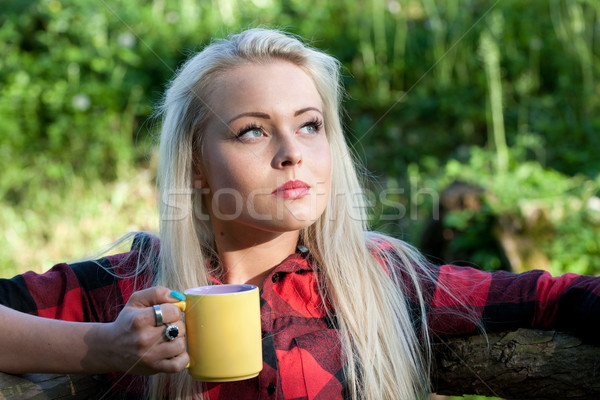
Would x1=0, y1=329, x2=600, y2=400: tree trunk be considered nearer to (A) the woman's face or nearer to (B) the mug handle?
(B) the mug handle

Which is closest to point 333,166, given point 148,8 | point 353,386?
point 353,386

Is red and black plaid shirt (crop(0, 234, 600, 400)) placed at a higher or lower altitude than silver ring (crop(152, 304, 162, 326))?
lower

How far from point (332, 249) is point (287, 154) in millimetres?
388

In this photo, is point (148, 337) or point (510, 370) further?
point (510, 370)

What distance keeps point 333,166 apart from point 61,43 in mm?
5844

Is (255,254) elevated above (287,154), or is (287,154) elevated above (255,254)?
(287,154)

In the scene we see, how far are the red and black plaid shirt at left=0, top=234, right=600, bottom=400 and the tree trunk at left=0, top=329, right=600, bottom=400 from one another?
0.04 meters

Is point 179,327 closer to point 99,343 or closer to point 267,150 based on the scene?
point 99,343

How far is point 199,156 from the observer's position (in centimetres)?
207

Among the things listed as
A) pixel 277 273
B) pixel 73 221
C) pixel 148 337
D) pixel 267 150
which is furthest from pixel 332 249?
pixel 73 221

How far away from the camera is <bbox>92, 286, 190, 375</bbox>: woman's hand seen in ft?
4.68

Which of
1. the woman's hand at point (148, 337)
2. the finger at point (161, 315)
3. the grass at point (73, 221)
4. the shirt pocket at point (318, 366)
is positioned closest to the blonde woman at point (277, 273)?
the shirt pocket at point (318, 366)

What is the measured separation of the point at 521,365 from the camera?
1752 millimetres

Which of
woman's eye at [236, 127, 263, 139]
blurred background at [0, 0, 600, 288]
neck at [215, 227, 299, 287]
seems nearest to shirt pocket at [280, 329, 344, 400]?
neck at [215, 227, 299, 287]
